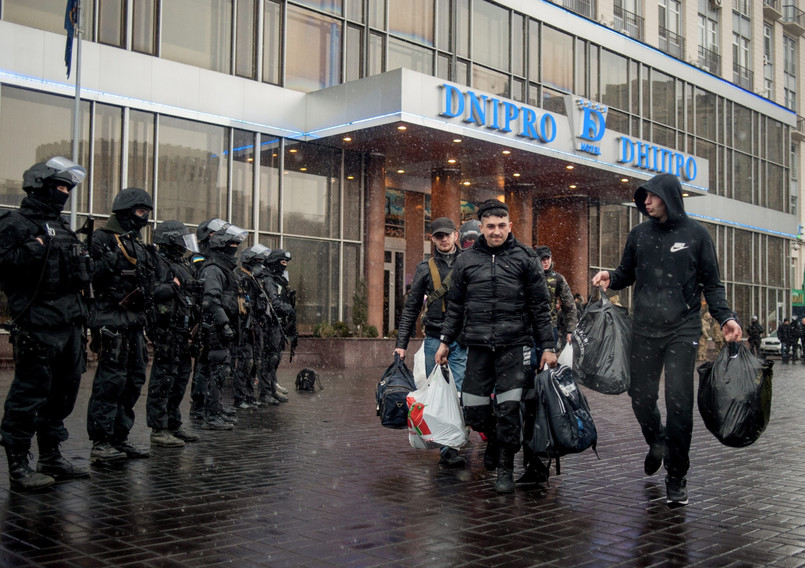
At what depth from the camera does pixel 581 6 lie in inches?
1272

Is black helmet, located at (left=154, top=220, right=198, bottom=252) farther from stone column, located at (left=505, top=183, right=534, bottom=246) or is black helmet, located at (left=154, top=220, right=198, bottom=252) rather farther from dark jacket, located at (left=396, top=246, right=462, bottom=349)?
stone column, located at (left=505, top=183, right=534, bottom=246)

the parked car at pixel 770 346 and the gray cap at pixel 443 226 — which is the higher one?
the gray cap at pixel 443 226

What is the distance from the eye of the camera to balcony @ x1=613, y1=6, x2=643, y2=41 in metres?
34.3

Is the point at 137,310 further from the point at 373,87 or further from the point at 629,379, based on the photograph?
the point at 373,87

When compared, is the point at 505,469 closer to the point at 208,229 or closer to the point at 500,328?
the point at 500,328

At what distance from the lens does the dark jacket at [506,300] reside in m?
6.22

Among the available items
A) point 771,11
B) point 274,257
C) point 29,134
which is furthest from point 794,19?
point 274,257

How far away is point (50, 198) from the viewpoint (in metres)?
6.17

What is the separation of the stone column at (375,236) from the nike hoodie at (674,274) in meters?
18.7

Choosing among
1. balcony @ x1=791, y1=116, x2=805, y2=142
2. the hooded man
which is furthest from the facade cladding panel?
balcony @ x1=791, y1=116, x2=805, y2=142

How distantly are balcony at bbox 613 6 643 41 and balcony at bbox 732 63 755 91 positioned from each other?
10.1 metres

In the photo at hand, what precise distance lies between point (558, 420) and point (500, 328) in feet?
2.40

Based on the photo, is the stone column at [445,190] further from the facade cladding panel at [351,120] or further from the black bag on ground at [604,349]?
the black bag on ground at [604,349]

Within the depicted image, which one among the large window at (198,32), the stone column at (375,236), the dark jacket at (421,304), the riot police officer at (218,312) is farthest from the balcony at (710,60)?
the dark jacket at (421,304)
